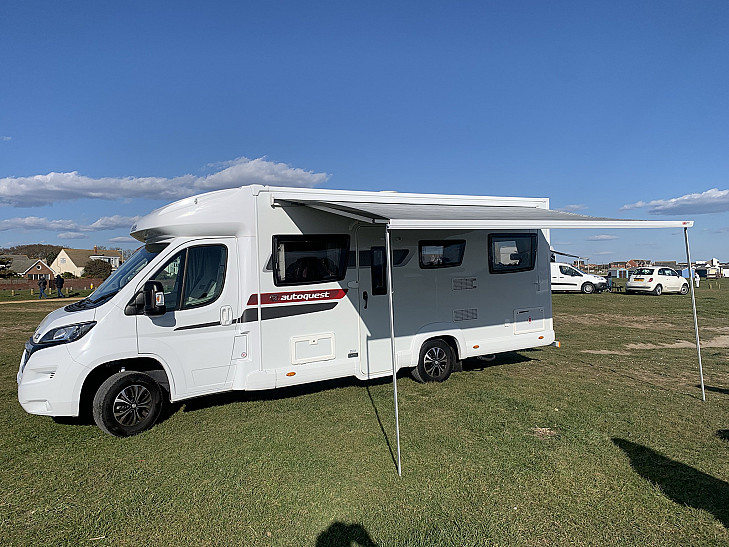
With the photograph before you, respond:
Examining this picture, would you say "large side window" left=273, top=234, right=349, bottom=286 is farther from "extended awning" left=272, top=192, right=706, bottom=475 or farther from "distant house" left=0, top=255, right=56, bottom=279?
"distant house" left=0, top=255, right=56, bottom=279

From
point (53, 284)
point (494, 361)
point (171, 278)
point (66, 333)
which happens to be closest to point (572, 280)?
point (494, 361)

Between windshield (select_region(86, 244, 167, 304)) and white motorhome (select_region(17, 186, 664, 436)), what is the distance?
0.03 meters

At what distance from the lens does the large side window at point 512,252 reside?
7.69 meters

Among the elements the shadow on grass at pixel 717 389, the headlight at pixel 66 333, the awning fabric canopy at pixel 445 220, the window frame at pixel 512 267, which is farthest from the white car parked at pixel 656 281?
the headlight at pixel 66 333

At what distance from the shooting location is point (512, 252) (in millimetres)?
7836

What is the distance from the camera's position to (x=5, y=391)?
7277 mm

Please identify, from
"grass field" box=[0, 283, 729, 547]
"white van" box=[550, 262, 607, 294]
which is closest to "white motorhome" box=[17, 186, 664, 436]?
"grass field" box=[0, 283, 729, 547]

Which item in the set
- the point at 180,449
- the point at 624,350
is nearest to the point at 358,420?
the point at 180,449

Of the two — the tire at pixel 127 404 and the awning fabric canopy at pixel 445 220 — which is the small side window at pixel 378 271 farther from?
the tire at pixel 127 404

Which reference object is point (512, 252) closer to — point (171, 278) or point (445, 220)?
point (445, 220)

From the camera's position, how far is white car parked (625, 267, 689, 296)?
80.8 feet

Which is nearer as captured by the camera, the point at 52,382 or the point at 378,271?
the point at 52,382

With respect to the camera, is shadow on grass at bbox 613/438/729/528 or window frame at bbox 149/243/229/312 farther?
window frame at bbox 149/243/229/312

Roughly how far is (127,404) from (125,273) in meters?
1.50
